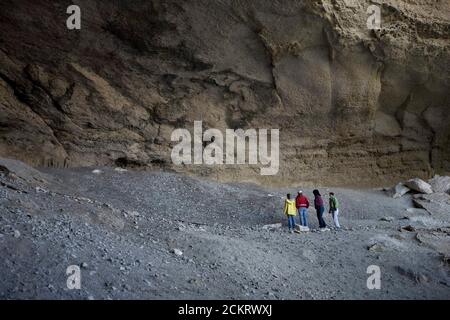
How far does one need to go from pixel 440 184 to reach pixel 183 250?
1256cm

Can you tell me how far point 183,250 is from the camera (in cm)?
759

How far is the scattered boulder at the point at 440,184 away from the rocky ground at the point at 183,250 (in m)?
4.93

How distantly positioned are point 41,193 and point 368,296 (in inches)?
245

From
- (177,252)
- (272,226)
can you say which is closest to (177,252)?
(177,252)

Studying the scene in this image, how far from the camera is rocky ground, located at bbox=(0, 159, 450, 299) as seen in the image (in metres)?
5.90

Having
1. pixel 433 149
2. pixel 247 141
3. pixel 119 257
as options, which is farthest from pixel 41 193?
pixel 433 149

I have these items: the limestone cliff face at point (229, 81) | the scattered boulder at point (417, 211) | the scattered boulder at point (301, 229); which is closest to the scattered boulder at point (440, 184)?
the limestone cliff face at point (229, 81)

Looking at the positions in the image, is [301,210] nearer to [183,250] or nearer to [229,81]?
[183,250]

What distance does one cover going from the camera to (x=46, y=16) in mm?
12797

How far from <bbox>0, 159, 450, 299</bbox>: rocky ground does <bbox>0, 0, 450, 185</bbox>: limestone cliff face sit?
253 cm

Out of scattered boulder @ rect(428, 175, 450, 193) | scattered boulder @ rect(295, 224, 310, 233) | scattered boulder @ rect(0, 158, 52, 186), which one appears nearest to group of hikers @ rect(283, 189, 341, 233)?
scattered boulder @ rect(295, 224, 310, 233)

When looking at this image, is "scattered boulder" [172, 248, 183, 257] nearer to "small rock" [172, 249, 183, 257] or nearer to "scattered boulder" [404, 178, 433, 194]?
"small rock" [172, 249, 183, 257]

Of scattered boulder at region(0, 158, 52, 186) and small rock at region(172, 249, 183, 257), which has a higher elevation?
scattered boulder at region(0, 158, 52, 186)

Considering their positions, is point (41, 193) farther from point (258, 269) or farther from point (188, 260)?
point (258, 269)
